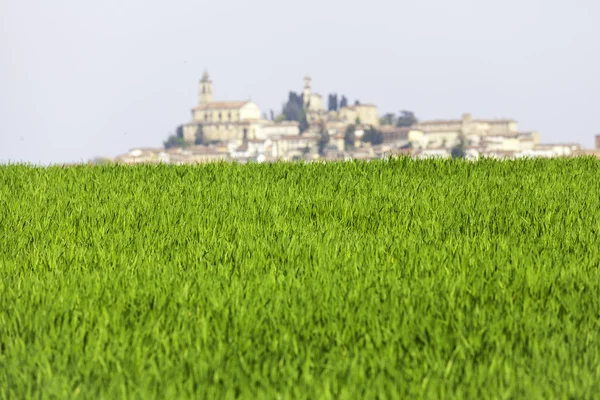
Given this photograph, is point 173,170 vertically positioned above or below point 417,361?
above

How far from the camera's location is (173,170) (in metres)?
12.6

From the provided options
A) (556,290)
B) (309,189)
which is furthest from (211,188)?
(556,290)

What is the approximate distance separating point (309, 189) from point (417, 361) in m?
6.29

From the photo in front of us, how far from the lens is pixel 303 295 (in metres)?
5.45

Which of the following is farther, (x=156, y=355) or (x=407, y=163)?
(x=407, y=163)

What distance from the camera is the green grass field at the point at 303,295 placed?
4.25 meters

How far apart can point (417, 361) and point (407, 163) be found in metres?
8.48

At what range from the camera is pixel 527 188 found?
10625 mm

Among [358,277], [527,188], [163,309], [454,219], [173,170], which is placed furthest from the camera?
[173,170]

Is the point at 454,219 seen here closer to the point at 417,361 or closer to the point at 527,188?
the point at 527,188

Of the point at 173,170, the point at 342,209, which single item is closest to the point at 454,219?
the point at 342,209

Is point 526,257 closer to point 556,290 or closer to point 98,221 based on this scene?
point 556,290

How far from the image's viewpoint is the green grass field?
425 centimetres

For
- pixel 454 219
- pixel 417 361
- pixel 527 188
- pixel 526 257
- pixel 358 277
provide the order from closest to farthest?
pixel 417 361 < pixel 358 277 < pixel 526 257 < pixel 454 219 < pixel 527 188
